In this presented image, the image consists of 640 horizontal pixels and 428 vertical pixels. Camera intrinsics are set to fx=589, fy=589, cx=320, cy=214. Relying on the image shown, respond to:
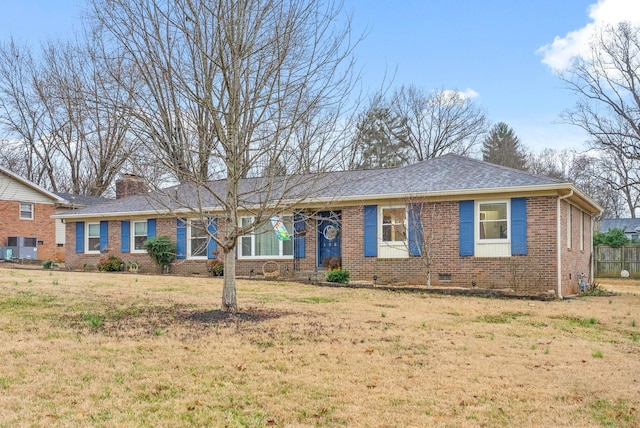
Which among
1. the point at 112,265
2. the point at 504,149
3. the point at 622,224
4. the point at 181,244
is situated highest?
the point at 504,149

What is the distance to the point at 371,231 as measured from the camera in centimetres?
1686

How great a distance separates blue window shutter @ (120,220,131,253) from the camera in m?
21.6

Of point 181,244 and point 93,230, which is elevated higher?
point 93,230

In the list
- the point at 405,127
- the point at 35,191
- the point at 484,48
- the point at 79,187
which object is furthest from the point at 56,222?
the point at 484,48

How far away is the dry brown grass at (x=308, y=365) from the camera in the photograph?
4.65 meters

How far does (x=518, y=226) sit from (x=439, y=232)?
2034mm

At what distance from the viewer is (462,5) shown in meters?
15.1

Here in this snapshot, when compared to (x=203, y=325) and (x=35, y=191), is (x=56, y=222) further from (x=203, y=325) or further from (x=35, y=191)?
(x=203, y=325)

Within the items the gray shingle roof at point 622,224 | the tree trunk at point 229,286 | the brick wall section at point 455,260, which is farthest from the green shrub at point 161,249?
the gray shingle roof at point 622,224

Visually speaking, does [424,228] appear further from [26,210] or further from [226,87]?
[26,210]

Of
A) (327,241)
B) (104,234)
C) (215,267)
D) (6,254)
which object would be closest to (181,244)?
(215,267)

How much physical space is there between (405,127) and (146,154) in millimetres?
33219

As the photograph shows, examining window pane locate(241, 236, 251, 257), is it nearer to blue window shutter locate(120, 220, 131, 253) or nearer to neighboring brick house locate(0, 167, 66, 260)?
blue window shutter locate(120, 220, 131, 253)

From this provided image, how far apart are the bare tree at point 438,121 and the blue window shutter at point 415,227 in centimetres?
2424
